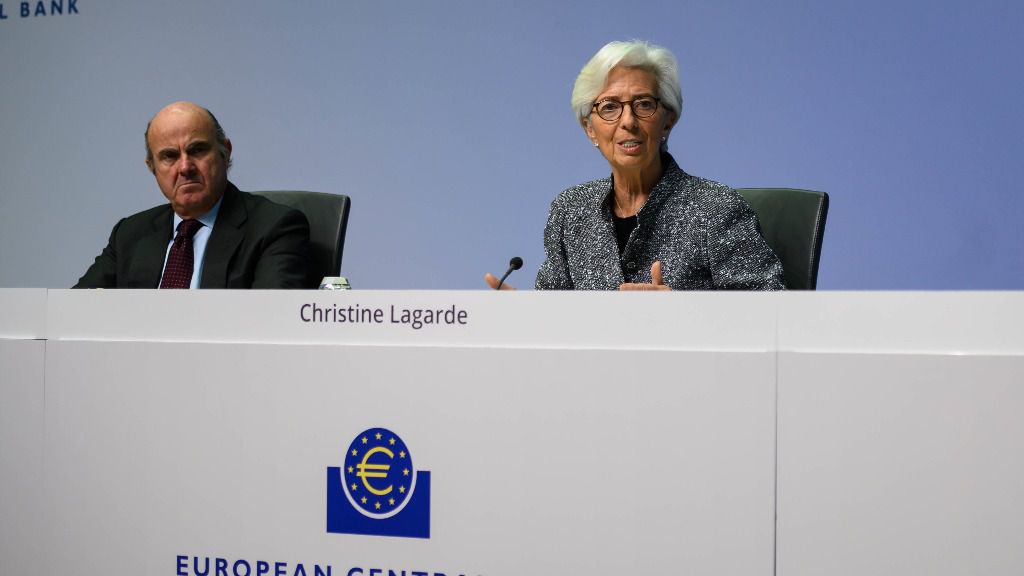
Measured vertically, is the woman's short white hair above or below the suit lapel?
above

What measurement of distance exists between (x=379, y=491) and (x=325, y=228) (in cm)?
123

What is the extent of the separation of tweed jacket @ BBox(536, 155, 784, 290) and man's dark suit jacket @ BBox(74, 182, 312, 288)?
0.56 m

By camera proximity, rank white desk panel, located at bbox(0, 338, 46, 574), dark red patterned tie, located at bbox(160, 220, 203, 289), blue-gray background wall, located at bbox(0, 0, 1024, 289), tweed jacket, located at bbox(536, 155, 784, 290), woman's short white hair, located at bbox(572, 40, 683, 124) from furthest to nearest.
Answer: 1. blue-gray background wall, located at bbox(0, 0, 1024, 289)
2. dark red patterned tie, located at bbox(160, 220, 203, 289)
3. woman's short white hair, located at bbox(572, 40, 683, 124)
4. tweed jacket, located at bbox(536, 155, 784, 290)
5. white desk panel, located at bbox(0, 338, 46, 574)

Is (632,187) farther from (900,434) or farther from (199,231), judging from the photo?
(900,434)

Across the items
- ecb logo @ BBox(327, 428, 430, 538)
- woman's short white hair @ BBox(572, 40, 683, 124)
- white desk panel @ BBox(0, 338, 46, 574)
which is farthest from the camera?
woman's short white hair @ BBox(572, 40, 683, 124)

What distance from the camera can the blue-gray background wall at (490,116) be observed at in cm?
295

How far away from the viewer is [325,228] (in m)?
2.41

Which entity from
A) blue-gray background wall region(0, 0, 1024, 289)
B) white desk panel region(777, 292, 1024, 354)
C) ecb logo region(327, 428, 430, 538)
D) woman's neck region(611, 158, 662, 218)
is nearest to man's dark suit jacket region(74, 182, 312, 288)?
woman's neck region(611, 158, 662, 218)

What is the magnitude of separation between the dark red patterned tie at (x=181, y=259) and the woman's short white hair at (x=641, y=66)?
0.98m

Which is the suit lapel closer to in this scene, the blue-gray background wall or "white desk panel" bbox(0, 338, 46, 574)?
"white desk panel" bbox(0, 338, 46, 574)

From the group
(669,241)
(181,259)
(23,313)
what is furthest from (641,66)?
(23,313)

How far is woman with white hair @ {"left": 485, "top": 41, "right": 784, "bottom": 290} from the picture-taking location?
208cm

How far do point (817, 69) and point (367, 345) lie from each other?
86.2 inches

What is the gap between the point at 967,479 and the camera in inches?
44.3
